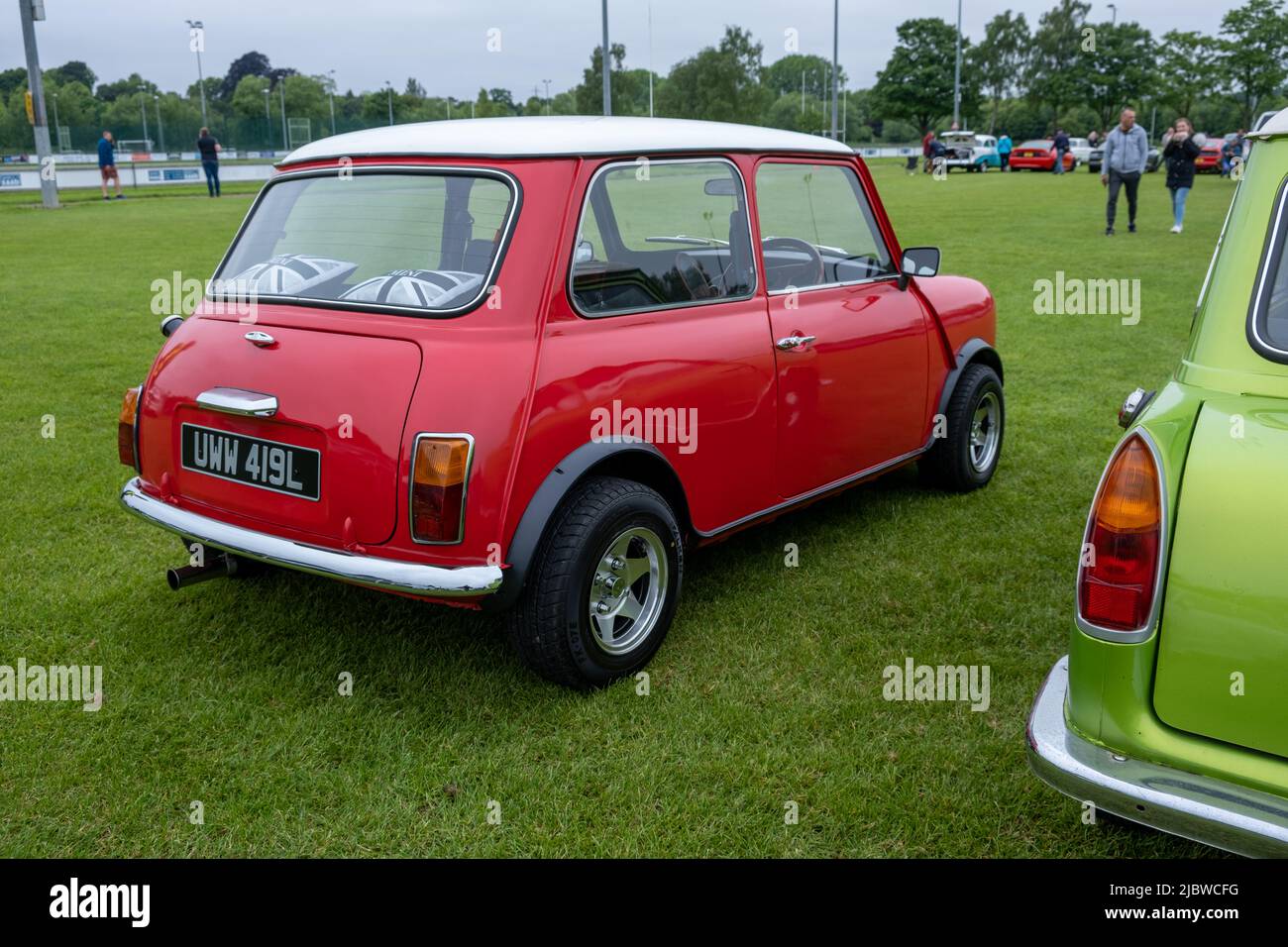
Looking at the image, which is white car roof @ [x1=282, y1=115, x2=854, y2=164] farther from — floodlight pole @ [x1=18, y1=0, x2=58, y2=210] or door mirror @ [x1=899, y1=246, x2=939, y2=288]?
floodlight pole @ [x1=18, y1=0, x2=58, y2=210]

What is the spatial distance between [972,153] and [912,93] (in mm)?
42526

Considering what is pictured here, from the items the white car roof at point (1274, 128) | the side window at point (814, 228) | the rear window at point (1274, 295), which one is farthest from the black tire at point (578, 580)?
the white car roof at point (1274, 128)

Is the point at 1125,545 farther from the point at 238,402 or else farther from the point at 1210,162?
the point at 1210,162

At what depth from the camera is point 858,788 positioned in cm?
324

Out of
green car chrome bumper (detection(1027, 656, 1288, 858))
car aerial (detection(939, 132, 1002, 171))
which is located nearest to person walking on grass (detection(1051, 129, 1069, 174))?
car aerial (detection(939, 132, 1002, 171))

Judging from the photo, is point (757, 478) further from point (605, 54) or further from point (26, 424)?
point (605, 54)

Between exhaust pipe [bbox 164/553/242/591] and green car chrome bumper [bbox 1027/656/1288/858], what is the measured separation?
2.95 metres

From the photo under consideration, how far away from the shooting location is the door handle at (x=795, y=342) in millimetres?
4320

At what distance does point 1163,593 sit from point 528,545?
1813 mm

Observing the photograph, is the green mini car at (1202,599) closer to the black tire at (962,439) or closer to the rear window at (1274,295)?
the rear window at (1274,295)

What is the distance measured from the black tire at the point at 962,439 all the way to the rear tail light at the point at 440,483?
3167mm

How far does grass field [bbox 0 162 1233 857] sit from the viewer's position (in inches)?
121

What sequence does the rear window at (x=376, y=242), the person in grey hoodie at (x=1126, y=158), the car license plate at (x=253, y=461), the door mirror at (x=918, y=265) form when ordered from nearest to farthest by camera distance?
the car license plate at (x=253, y=461) < the rear window at (x=376, y=242) < the door mirror at (x=918, y=265) < the person in grey hoodie at (x=1126, y=158)

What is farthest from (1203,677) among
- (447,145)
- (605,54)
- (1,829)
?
(605,54)
